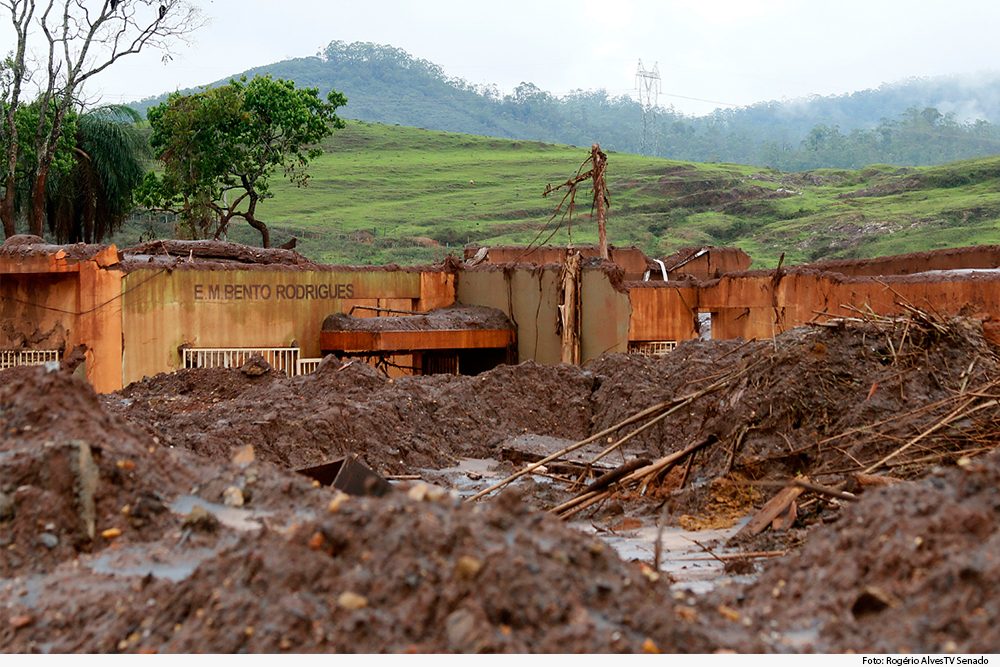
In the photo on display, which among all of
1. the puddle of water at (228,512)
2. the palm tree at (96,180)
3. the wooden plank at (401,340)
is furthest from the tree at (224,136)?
the puddle of water at (228,512)

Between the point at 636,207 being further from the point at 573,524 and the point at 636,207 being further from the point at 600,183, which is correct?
the point at 573,524

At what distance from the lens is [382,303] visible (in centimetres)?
1745

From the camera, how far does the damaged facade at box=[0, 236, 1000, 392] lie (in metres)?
14.1

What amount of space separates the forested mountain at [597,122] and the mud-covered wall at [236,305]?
92307 millimetres

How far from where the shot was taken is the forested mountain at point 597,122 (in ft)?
342

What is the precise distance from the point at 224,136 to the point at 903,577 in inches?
1128

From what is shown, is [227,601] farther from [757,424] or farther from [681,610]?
[757,424]

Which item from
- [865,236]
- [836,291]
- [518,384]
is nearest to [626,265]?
[836,291]

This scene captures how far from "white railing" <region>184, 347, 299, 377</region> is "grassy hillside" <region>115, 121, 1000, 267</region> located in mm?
28663

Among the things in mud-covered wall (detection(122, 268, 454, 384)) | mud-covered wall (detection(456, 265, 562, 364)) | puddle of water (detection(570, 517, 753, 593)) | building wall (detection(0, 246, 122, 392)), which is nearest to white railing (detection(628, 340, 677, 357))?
mud-covered wall (detection(456, 265, 562, 364))

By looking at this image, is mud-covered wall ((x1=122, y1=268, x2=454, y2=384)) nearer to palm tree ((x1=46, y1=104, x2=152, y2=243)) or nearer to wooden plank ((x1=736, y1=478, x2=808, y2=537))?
wooden plank ((x1=736, y1=478, x2=808, y2=537))

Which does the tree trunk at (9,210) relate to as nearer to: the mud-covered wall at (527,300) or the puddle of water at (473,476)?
the mud-covered wall at (527,300)

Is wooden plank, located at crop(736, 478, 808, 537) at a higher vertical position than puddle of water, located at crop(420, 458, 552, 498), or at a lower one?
higher

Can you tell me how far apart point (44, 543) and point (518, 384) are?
8.43 meters
